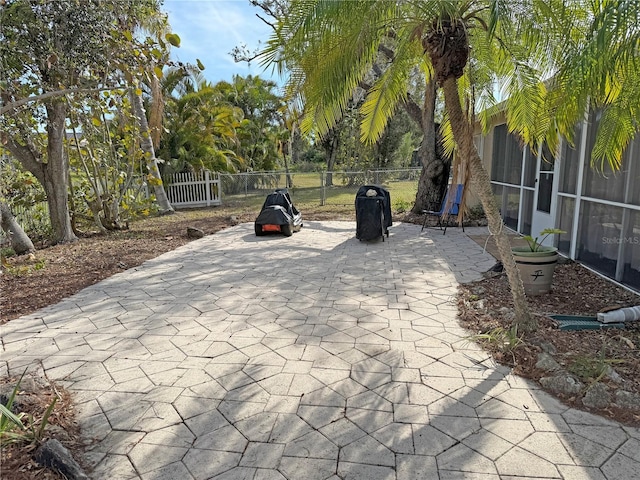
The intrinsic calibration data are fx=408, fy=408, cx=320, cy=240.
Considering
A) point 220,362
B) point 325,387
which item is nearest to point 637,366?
point 325,387

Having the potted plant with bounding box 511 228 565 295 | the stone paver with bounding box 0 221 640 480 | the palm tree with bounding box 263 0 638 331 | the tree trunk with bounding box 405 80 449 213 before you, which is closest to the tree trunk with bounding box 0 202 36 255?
the stone paver with bounding box 0 221 640 480

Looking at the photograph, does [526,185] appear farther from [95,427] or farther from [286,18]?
[95,427]

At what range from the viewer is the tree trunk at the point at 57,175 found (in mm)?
7699

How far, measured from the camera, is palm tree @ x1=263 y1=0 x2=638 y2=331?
325 centimetres

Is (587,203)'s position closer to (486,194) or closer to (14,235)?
(486,194)

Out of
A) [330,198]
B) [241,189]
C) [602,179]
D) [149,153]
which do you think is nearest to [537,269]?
[602,179]

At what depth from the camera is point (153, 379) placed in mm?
3025

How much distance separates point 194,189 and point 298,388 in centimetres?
1463

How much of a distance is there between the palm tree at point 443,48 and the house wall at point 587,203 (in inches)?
51.8

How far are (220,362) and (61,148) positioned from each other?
22.8 ft

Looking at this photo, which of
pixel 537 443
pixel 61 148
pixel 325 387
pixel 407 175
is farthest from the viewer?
pixel 407 175

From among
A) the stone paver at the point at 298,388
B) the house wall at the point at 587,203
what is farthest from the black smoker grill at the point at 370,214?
the house wall at the point at 587,203

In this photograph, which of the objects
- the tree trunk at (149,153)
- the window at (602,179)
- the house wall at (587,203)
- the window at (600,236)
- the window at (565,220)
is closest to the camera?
the house wall at (587,203)

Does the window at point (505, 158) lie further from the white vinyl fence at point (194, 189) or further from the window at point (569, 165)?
the white vinyl fence at point (194, 189)
